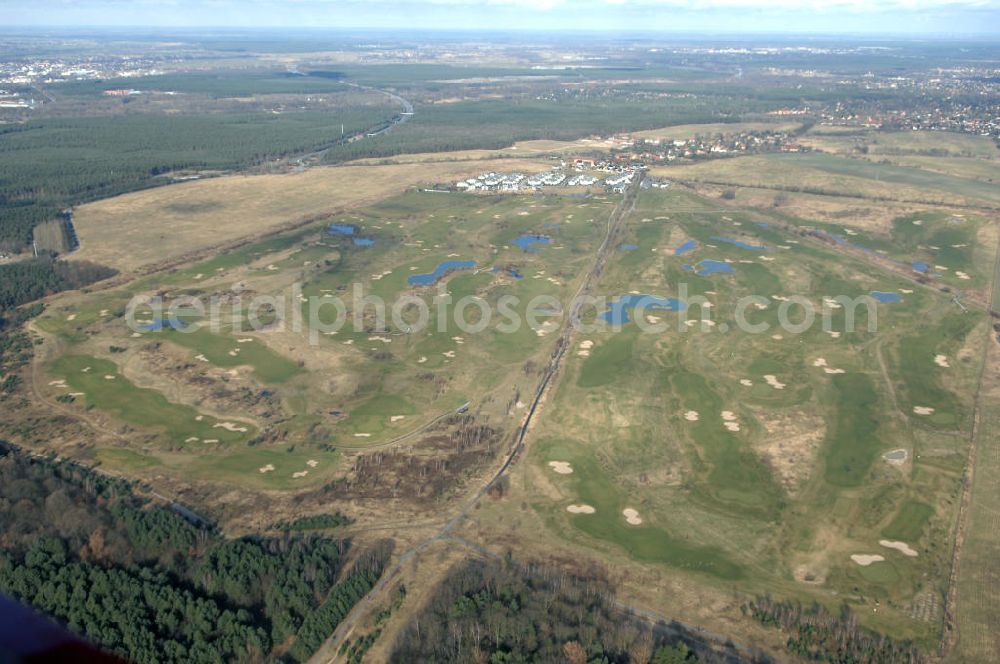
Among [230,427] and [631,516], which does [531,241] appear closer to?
[230,427]

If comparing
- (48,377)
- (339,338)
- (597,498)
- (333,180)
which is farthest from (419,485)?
(333,180)

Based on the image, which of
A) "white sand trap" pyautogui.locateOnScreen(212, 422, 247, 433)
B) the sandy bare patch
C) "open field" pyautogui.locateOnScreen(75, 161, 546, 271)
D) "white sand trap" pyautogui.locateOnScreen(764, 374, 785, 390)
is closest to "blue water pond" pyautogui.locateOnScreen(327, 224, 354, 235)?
"open field" pyautogui.locateOnScreen(75, 161, 546, 271)

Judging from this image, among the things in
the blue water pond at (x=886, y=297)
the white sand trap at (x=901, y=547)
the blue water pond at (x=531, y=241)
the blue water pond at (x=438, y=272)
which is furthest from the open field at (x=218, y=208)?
the white sand trap at (x=901, y=547)

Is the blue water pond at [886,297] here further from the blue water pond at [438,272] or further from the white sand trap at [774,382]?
the blue water pond at [438,272]

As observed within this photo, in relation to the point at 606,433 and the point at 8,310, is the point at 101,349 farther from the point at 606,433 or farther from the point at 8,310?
the point at 606,433

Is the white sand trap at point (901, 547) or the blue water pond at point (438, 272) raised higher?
the blue water pond at point (438, 272)

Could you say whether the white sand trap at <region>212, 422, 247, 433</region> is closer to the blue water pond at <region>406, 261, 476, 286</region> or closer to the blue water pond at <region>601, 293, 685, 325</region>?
the blue water pond at <region>406, 261, 476, 286</region>

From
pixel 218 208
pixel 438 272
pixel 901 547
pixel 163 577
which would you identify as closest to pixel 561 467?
pixel 901 547
